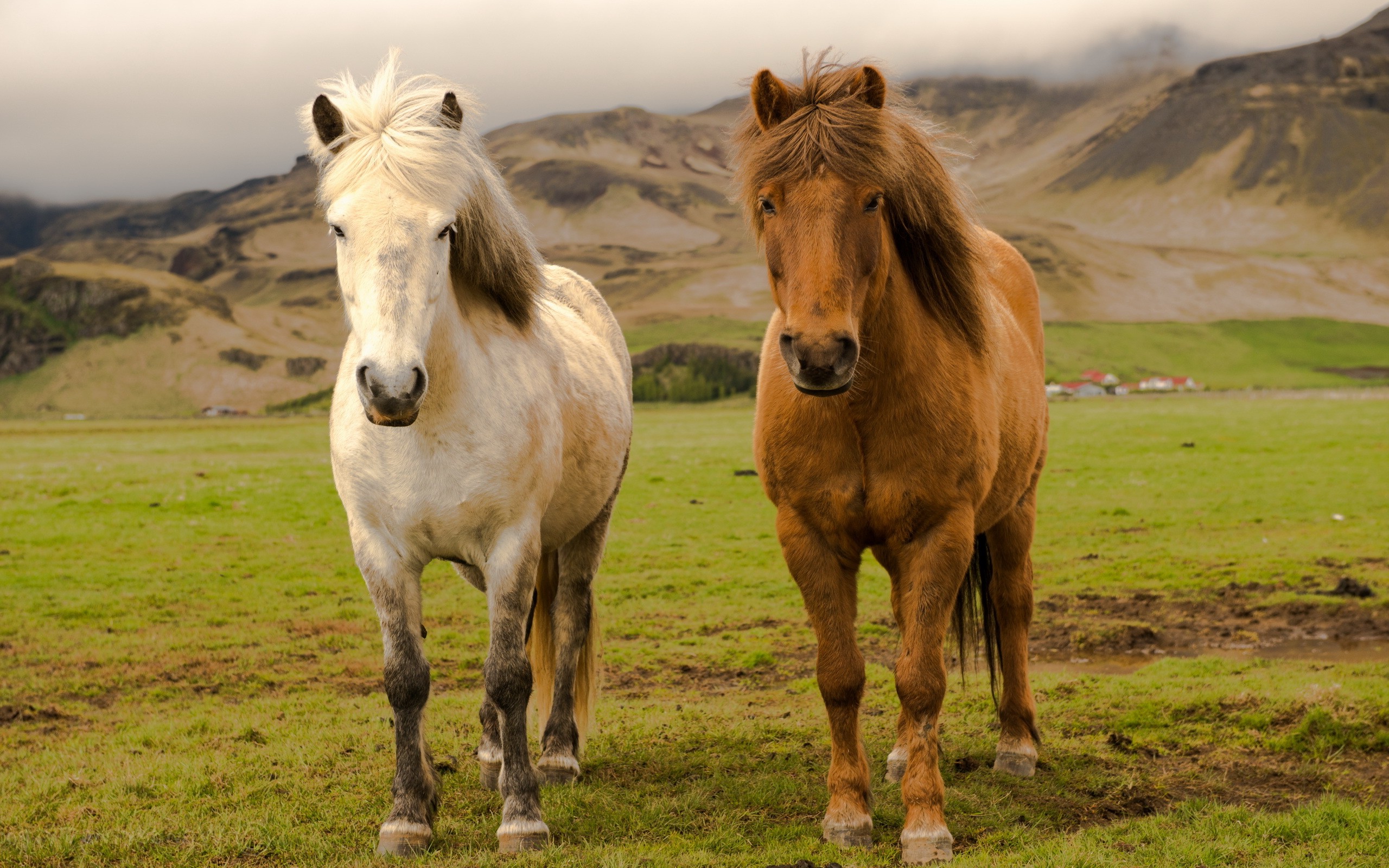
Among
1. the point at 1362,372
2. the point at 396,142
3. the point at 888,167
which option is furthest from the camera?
the point at 1362,372

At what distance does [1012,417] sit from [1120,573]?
8.34 m

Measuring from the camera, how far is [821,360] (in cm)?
396

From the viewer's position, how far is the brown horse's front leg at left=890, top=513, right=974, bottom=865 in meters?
4.77

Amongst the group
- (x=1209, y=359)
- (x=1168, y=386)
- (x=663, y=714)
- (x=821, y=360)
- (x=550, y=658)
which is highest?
(x=821, y=360)

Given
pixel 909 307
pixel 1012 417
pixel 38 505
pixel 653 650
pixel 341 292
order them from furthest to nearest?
pixel 38 505, pixel 653 650, pixel 1012 417, pixel 909 307, pixel 341 292

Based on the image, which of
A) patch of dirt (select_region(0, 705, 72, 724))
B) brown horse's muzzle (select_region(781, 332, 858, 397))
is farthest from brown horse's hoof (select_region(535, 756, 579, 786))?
patch of dirt (select_region(0, 705, 72, 724))

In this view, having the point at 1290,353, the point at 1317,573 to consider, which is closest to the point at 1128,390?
the point at 1290,353

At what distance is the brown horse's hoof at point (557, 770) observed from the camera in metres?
6.26

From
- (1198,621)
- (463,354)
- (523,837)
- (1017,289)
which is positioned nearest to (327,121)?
(463,354)

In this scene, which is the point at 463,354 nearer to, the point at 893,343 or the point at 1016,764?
the point at 893,343

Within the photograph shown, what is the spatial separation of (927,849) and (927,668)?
0.85 m

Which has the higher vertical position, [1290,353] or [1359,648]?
[1359,648]

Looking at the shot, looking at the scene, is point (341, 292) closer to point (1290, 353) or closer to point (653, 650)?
point (653, 650)

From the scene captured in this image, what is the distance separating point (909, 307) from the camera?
16.6 ft
